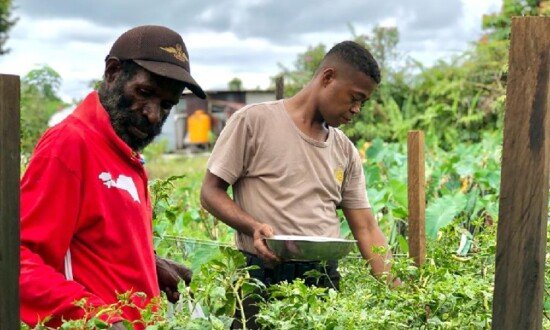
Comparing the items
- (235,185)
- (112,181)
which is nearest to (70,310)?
(112,181)

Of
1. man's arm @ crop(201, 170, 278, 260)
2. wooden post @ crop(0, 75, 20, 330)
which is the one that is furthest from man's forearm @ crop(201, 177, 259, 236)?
wooden post @ crop(0, 75, 20, 330)

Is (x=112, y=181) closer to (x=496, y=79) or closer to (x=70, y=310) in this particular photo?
(x=70, y=310)

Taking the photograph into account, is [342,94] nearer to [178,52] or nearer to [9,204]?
Answer: [178,52]

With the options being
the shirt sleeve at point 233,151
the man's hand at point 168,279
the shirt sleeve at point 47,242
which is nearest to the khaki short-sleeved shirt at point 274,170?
the shirt sleeve at point 233,151

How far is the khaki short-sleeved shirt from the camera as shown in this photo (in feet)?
12.3

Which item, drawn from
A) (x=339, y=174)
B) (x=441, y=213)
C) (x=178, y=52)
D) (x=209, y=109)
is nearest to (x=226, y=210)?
(x=339, y=174)

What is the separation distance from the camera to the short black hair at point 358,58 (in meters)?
3.88

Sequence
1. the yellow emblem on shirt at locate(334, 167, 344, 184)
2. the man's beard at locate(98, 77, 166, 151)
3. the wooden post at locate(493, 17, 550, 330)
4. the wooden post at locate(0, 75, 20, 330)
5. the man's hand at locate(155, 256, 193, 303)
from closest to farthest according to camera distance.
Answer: the wooden post at locate(0, 75, 20, 330) < the wooden post at locate(493, 17, 550, 330) < the man's beard at locate(98, 77, 166, 151) < the man's hand at locate(155, 256, 193, 303) < the yellow emblem on shirt at locate(334, 167, 344, 184)

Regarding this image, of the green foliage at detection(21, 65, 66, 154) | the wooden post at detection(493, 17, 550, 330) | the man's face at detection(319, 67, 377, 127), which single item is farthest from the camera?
the green foliage at detection(21, 65, 66, 154)

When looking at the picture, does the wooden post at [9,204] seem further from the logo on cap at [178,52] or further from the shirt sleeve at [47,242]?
the logo on cap at [178,52]

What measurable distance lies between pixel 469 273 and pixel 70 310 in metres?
1.56

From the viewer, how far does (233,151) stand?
373cm

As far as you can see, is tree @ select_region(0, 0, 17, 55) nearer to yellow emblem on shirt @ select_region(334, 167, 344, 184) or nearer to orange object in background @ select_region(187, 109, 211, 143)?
orange object in background @ select_region(187, 109, 211, 143)

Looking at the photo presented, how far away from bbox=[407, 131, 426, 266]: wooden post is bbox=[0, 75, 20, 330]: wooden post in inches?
92.1
